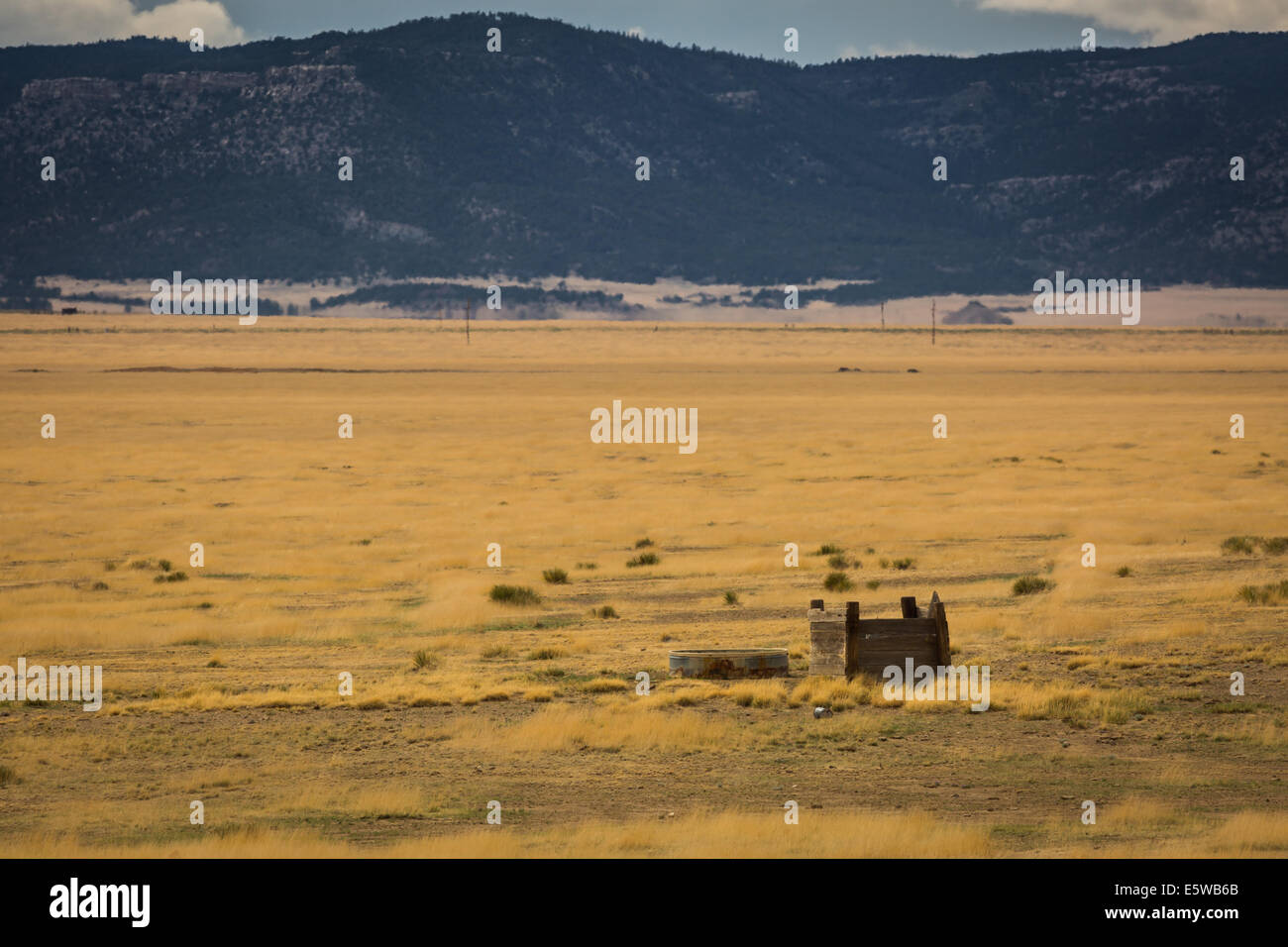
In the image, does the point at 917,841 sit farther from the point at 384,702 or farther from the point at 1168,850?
the point at 384,702

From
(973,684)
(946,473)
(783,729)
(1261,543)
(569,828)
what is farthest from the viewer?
(946,473)

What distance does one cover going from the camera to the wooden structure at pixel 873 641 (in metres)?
19.8

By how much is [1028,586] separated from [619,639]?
757 cm

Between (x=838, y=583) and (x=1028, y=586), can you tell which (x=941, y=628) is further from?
(x=838, y=583)

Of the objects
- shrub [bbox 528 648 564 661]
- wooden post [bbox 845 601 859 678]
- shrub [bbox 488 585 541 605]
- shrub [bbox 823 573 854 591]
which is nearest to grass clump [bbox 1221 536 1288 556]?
shrub [bbox 823 573 854 591]

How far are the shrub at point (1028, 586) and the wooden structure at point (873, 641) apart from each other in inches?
323

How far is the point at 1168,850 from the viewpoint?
12.5 m

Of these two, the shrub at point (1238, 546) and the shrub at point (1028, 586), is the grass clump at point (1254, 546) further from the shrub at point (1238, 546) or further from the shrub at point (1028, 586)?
the shrub at point (1028, 586)

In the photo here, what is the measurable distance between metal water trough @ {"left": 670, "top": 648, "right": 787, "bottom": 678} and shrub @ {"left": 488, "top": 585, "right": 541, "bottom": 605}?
26.0ft

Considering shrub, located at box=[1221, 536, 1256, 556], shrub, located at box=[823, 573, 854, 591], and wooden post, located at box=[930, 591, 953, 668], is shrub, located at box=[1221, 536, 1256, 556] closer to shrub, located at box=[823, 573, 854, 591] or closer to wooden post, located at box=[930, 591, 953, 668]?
shrub, located at box=[823, 573, 854, 591]

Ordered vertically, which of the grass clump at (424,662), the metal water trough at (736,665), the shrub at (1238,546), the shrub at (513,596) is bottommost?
the grass clump at (424,662)

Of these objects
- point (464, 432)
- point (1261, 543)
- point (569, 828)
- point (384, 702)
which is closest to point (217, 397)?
point (464, 432)

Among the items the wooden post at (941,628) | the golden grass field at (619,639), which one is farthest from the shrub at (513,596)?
the wooden post at (941,628)
